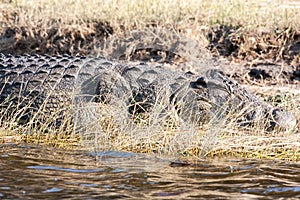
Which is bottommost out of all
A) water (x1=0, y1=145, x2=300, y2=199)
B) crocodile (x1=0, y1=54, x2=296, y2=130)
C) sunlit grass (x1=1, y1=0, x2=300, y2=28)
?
water (x1=0, y1=145, x2=300, y2=199)

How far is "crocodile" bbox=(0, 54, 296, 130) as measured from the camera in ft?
20.9

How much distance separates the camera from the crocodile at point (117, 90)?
20.9 feet

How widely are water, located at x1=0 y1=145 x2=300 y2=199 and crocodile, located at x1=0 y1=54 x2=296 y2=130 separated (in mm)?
1190

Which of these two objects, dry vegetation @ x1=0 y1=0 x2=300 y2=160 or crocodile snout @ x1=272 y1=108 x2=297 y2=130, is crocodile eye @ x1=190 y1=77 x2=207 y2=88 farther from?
dry vegetation @ x1=0 y1=0 x2=300 y2=160

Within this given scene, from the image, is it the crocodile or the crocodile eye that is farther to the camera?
the crocodile eye

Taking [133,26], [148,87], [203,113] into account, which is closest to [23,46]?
[133,26]

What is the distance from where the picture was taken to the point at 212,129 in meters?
5.40

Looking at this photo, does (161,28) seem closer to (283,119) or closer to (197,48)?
(197,48)

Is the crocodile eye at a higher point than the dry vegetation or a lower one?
lower

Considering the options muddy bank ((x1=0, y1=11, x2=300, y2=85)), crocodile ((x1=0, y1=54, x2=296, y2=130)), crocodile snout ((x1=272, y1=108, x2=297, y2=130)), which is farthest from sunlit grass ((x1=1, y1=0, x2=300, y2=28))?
crocodile snout ((x1=272, y1=108, x2=297, y2=130))

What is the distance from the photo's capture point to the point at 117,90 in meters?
6.80

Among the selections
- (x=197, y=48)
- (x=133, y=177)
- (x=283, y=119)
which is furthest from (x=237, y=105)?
(x=197, y=48)

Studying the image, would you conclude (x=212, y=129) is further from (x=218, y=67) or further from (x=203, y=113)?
(x=218, y=67)

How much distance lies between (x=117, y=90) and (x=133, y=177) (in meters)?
2.56
